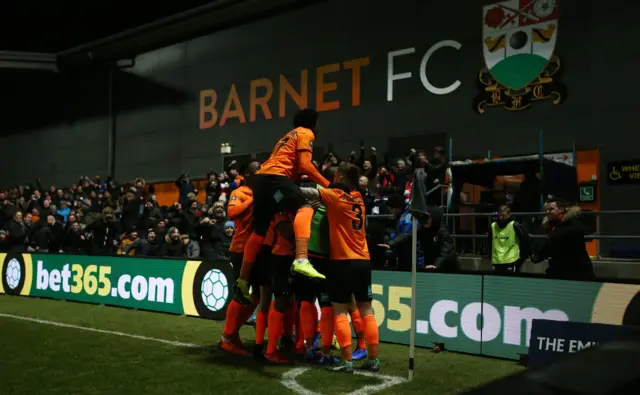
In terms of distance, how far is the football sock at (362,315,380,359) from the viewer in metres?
5.95

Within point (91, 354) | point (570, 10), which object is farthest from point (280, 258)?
point (570, 10)

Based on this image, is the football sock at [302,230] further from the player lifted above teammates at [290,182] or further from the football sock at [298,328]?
the football sock at [298,328]

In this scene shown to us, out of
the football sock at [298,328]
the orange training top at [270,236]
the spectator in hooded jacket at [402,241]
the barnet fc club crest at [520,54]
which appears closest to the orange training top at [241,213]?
the orange training top at [270,236]

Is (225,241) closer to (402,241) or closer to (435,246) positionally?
(402,241)

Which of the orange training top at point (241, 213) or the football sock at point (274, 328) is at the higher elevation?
the orange training top at point (241, 213)

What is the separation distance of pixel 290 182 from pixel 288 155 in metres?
0.29

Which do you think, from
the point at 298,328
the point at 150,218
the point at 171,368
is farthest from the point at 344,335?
the point at 150,218

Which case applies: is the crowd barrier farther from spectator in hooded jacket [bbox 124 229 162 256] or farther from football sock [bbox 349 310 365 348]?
spectator in hooded jacket [bbox 124 229 162 256]

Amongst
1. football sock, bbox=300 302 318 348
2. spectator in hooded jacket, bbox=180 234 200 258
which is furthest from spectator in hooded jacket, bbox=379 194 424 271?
spectator in hooded jacket, bbox=180 234 200 258

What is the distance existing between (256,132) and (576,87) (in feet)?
37.7

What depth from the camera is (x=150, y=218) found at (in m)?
16.2

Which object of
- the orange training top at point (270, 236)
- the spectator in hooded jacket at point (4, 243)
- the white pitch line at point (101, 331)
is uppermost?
the orange training top at point (270, 236)

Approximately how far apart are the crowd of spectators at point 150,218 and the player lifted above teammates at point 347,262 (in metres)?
2.76

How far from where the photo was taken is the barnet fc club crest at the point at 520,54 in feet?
49.5
